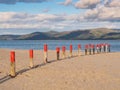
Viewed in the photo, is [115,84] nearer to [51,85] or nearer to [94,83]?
[94,83]

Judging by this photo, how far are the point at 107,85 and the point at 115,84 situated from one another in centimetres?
48


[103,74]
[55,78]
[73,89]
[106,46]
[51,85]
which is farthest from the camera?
[106,46]

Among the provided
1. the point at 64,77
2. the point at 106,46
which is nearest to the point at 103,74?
the point at 64,77

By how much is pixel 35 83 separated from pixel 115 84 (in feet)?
10.6

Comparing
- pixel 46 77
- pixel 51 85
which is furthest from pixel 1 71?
pixel 51 85

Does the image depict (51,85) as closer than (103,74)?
Yes

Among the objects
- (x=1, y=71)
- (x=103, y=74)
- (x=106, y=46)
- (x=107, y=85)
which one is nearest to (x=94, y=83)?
(x=107, y=85)

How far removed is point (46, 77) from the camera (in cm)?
1678

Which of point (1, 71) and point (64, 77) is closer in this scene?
point (64, 77)

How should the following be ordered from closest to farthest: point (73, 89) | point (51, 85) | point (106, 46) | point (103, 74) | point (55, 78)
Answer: point (73, 89) < point (51, 85) < point (55, 78) < point (103, 74) < point (106, 46)

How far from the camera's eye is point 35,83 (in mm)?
15109

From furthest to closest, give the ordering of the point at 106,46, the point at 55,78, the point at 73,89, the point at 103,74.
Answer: the point at 106,46, the point at 103,74, the point at 55,78, the point at 73,89

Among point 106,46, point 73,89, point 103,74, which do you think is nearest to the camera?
point 73,89

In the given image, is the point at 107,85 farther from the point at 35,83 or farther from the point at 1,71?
the point at 1,71
